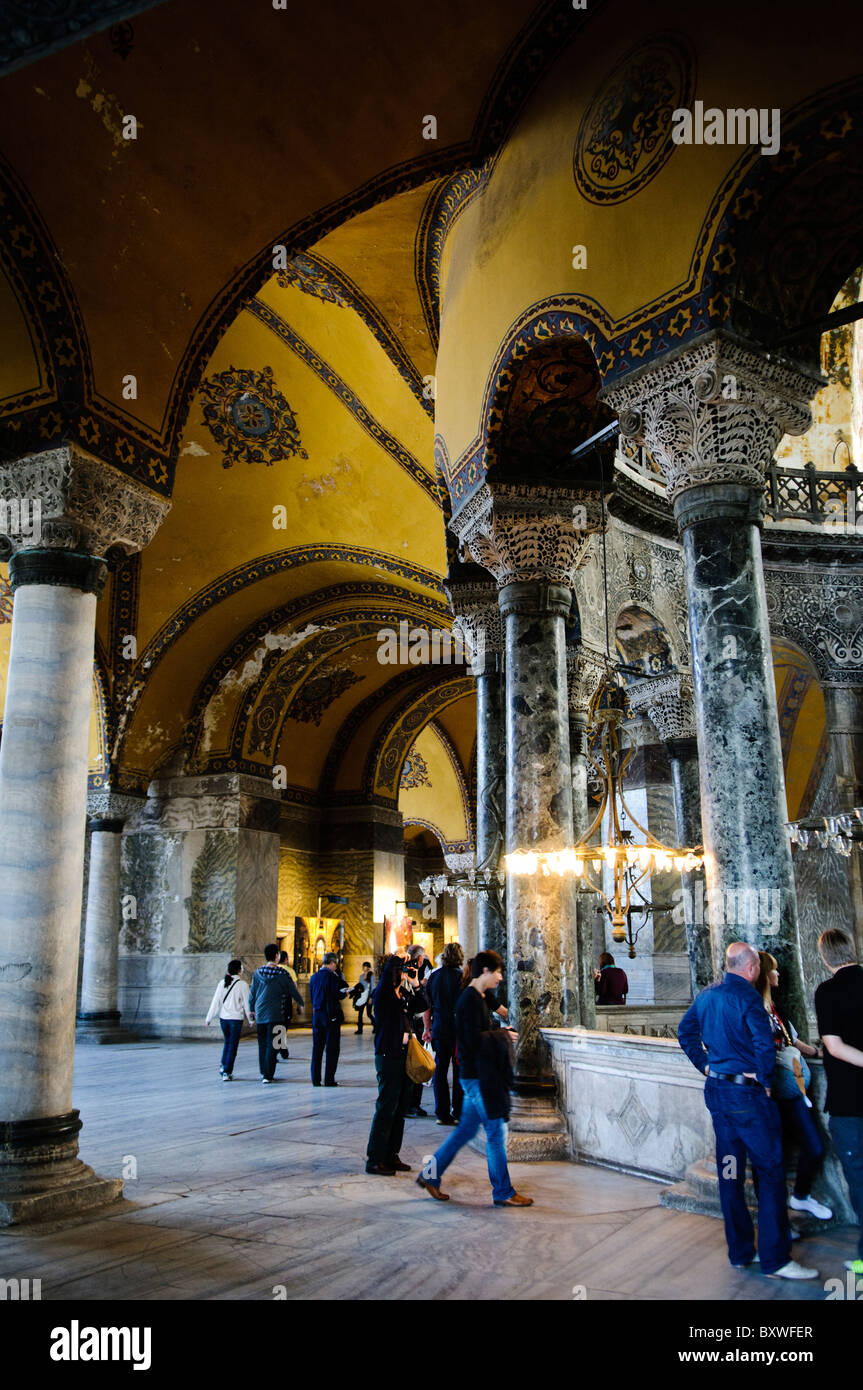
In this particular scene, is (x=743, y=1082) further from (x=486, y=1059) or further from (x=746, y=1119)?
(x=486, y=1059)

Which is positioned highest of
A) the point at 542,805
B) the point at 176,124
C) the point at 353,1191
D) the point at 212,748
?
the point at 176,124

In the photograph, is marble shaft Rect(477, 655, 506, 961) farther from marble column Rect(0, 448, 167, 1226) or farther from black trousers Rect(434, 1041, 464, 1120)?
marble column Rect(0, 448, 167, 1226)

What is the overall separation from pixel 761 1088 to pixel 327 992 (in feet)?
17.5

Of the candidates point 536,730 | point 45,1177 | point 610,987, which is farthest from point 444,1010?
point 610,987

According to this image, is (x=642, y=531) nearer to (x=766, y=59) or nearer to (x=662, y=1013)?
(x=662, y=1013)

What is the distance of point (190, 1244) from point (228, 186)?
18.4 feet

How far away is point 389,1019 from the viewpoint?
17.3 ft

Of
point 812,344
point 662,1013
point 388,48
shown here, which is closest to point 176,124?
point 388,48

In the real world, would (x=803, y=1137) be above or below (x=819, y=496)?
below

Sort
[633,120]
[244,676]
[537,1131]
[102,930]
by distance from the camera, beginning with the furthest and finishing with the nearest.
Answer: [244,676] → [102,930] → [537,1131] → [633,120]

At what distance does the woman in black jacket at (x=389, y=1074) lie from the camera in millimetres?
5180

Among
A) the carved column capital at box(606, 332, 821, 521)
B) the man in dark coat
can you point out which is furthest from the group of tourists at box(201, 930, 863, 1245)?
the carved column capital at box(606, 332, 821, 521)

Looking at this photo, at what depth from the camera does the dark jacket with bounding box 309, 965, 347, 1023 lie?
834 cm

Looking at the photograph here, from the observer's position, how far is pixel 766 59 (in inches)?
188
